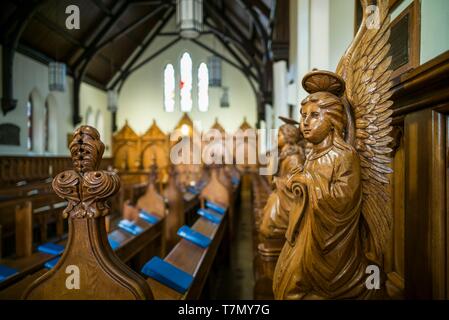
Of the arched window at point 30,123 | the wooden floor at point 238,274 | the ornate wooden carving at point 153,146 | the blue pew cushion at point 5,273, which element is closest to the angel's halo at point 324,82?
the blue pew cushion at point 5,273

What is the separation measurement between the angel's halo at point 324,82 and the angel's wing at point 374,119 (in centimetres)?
9

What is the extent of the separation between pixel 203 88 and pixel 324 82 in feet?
42.4

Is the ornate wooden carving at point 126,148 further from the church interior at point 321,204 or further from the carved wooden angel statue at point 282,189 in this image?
the carved wooden angel statue at point 282,189

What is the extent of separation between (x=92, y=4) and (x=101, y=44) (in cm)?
189

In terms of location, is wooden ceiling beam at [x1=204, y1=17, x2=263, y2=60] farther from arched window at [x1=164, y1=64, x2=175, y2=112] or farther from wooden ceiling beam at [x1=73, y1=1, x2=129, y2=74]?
wooden ceiling beam at [x1=73, y1=1, x2=129, y2=74]

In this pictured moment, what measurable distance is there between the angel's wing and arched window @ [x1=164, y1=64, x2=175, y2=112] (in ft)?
35.1

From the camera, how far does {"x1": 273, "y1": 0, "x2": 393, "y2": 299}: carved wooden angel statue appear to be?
4.12ft

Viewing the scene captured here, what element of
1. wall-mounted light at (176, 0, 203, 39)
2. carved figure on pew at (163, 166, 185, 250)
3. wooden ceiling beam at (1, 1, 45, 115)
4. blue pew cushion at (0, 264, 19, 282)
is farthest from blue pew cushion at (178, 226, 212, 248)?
wooden ceiling beam at (1, 1, 45, 115)

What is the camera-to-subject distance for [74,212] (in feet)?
3.62

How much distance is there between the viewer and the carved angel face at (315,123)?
127 cm

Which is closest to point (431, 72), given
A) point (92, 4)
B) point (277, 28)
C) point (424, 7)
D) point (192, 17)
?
point (424, 7)

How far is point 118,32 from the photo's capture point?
12.1 metres

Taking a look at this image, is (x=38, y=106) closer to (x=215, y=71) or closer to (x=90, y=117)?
(x=90, y=117)

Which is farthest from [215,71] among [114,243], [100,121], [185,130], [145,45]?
[114,243]
